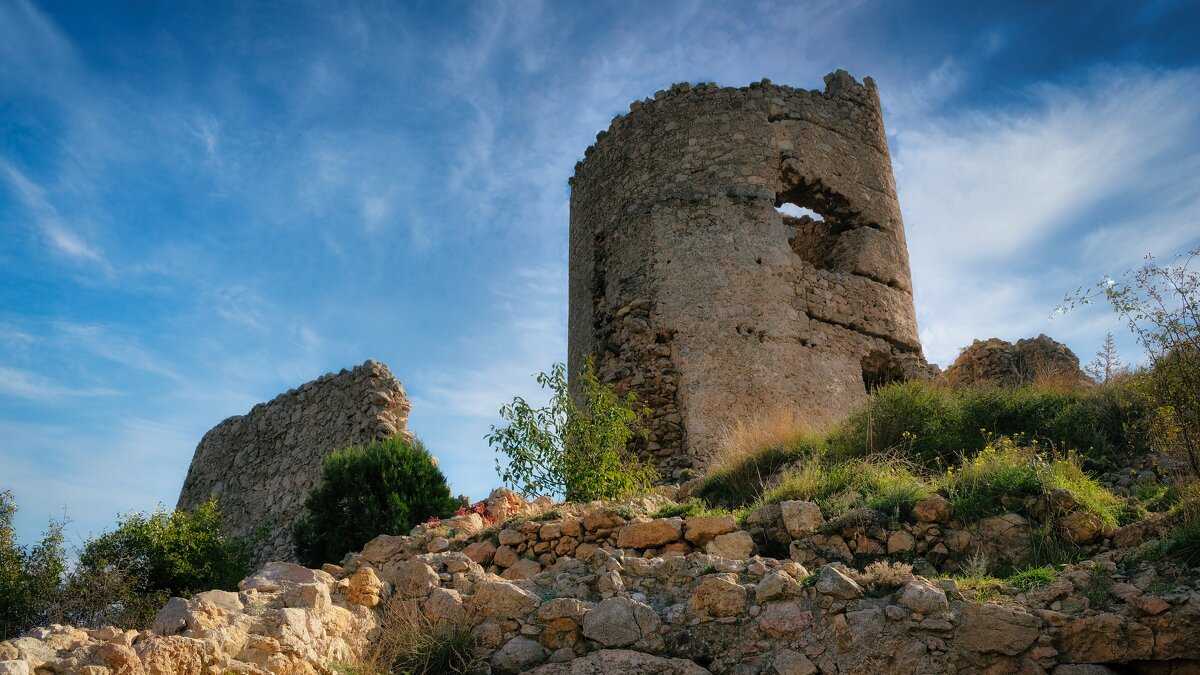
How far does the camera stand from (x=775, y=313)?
11406 millimetres

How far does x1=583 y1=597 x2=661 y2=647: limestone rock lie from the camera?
5062mm

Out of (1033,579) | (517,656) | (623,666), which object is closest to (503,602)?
(517,656)

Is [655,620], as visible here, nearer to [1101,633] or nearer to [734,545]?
[734,545]

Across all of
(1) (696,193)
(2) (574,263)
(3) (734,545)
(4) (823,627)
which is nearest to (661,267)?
(1) (696,193)

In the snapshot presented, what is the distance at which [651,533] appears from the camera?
271 inches

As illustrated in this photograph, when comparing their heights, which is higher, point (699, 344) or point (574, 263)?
point (574, 263)

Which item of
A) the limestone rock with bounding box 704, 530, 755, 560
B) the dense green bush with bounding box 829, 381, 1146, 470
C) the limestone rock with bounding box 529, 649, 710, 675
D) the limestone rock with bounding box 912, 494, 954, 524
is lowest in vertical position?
the limestone rock with bounding box 529, 649, 710, 675

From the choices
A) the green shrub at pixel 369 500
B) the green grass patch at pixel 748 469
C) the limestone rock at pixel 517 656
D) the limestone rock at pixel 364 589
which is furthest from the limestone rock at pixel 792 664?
the green shrub at pixel 369 500

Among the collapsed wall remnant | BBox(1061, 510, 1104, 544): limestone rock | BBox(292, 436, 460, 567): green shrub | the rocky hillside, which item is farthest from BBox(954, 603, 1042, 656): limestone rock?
the collapsed wall remnant

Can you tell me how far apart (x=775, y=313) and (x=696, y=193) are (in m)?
1.99

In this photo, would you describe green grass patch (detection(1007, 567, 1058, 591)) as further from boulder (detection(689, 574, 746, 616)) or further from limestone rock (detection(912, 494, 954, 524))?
boulder (detection(689, 574, 746, 616))

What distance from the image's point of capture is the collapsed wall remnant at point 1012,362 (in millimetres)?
12102

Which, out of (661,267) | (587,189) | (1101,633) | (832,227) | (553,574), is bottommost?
(1101,633)

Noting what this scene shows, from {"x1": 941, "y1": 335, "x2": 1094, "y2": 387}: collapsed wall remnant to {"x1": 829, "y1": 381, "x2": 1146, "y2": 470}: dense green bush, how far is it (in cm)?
227
